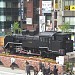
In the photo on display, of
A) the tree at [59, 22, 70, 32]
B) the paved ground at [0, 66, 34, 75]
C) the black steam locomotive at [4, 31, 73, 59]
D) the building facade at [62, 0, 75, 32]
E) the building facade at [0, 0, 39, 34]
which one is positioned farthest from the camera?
the building facade at [0, 0, 39, 34]

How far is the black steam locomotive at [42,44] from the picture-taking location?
48.6 meters

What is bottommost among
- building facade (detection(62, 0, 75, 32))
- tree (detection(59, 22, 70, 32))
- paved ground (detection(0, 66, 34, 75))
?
paved ground (detection(0, 66, 34, 75))

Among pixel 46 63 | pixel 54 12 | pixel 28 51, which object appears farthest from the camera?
pixel 54 12

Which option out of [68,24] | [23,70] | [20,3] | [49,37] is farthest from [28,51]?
[20,3]

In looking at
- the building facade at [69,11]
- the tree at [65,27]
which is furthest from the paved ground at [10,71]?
the building facade at [69,11]

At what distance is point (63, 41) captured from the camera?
4894cm

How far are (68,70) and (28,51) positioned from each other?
14.9 meters

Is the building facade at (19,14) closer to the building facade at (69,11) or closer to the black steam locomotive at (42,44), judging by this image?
the building facade at (69,11)

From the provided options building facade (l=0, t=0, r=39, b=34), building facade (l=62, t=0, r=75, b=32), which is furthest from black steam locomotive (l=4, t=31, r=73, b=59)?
building facade (l=0, t=0, r=39, b=34)

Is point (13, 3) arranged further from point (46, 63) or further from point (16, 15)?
point (46, 63)

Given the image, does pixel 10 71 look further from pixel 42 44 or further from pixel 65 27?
pixel 65 27

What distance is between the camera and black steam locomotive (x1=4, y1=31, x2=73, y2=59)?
48.6m

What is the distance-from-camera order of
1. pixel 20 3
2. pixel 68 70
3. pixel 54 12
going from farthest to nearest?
pixel 20 3, pixel 54 12, pixel 68 70

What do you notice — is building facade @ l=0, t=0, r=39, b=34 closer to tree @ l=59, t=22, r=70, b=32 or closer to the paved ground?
tree @ l=59, t=22, r=70, b=32
